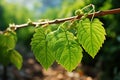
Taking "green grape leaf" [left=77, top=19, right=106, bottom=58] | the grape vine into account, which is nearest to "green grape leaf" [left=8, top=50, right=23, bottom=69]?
the grape vine

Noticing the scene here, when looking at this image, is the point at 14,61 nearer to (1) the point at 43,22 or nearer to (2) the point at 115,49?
(1) the point at 43,22

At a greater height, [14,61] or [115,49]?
[14,61]

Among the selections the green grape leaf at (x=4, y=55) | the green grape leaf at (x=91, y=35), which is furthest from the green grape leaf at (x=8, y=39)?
the green grape leaf at (x=91, y=35)

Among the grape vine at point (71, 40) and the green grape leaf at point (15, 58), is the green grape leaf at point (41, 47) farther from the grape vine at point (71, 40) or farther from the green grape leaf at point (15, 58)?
the green grape leaf at point (15, 58)

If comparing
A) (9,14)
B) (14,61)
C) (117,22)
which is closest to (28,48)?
(9,14)

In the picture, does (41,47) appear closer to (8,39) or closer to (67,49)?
(67,49)

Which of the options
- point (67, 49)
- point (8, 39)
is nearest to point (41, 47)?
point (67, 49)

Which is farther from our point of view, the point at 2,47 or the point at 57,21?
the point at 2,47
